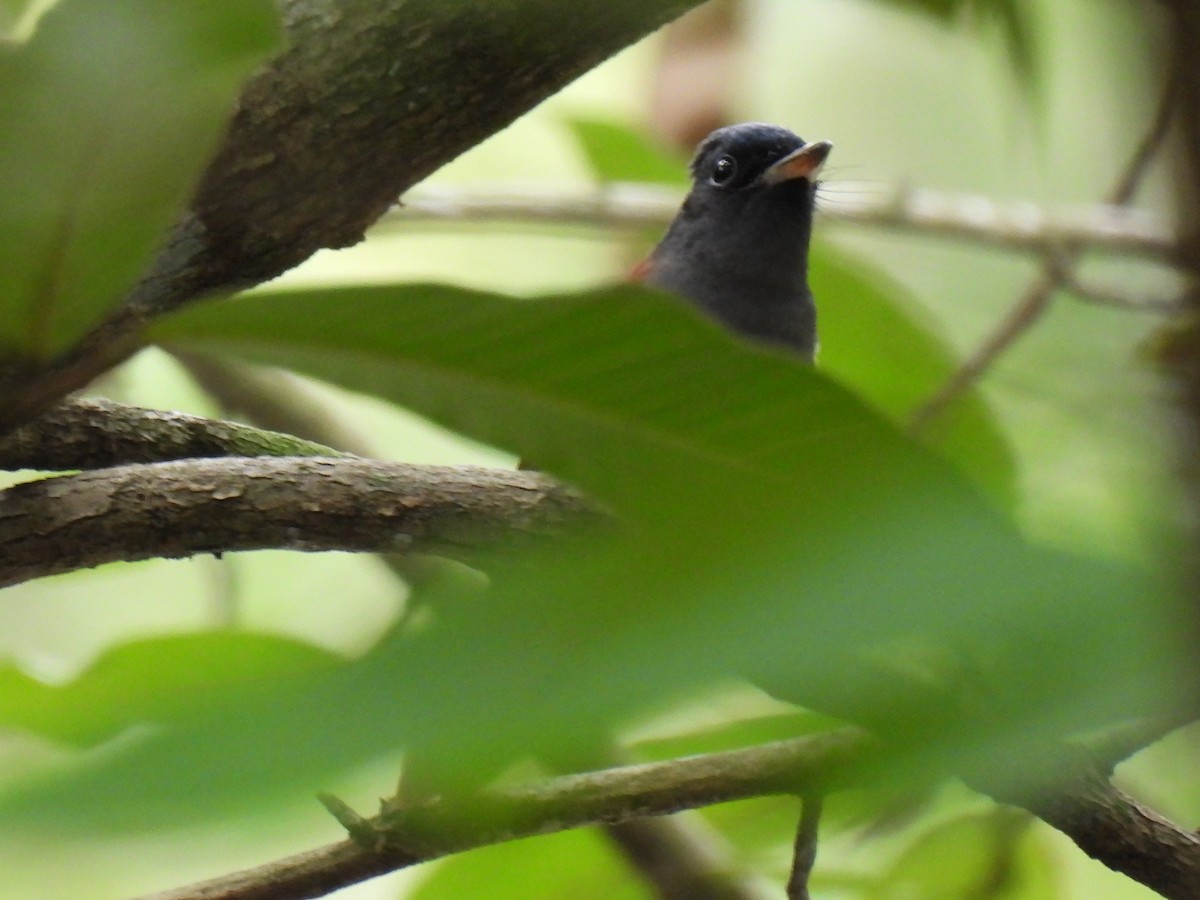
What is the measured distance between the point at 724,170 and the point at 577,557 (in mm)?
2539

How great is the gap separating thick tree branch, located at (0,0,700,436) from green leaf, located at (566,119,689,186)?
1.72 metres

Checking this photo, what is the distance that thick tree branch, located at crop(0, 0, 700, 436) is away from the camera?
101cm

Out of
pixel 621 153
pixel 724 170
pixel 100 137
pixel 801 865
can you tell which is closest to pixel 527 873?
pixel 801 865

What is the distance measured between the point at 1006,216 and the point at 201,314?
2.70 meters

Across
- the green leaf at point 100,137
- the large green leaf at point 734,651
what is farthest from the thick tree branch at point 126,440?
the large green leaf at point 734,651

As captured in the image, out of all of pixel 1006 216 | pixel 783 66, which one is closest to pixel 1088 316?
pixel 1006 216

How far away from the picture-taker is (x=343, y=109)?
1037mm

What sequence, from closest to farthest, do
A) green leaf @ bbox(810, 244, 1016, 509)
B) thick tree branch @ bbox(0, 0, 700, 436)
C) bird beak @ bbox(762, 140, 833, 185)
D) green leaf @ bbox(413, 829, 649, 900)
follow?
thick tree branch @ bbox(0, 0, 700, 436) < green leaf @ bbox(413, 829, 649, 900) < green leaf @ bbox(810, 244, 1016, 509) < bird beak @ bbox(762, 140, 833, 185)

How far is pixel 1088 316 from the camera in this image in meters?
0.85

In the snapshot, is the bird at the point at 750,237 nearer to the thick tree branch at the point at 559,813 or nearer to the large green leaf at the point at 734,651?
the thick tree branch at the point at 559,813

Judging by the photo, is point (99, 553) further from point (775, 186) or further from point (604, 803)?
point (775, 186)

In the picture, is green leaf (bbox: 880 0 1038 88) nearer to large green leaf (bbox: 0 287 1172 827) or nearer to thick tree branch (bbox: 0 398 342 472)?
large green leaf (bbox: 0 287 1172 827)

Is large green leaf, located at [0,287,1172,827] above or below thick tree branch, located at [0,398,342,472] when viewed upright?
above

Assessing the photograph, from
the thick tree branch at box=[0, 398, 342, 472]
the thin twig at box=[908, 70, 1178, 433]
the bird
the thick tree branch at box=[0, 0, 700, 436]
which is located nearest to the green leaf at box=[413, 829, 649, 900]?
the thick tree branch at box=[0, 398, 342, 472]
